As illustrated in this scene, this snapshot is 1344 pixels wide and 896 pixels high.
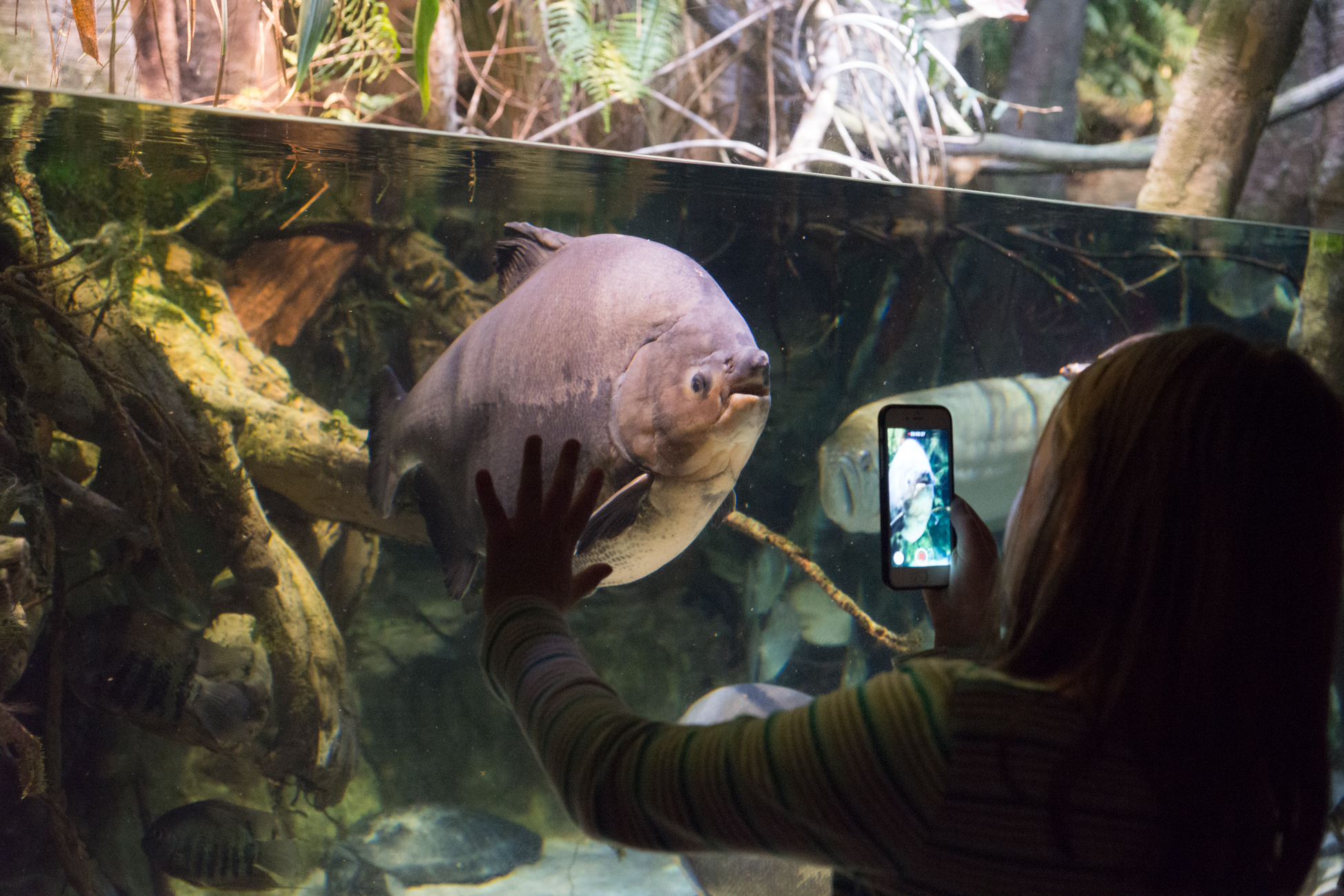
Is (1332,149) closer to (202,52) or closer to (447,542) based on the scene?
(447,542)

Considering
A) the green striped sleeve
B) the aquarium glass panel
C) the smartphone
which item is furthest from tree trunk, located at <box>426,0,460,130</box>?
the green striped sleeve

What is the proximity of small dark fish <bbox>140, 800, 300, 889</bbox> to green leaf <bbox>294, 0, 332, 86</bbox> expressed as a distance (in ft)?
10.5

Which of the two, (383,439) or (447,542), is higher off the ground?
(383,439)

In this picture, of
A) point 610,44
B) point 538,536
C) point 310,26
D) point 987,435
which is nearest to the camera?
point 538,536

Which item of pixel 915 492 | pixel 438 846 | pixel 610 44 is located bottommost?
pixel 438 846

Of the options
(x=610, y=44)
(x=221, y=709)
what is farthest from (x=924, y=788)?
(x=221, y=709)

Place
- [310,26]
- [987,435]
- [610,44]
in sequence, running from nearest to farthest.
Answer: [310,26] → [610,44] → [987,435]

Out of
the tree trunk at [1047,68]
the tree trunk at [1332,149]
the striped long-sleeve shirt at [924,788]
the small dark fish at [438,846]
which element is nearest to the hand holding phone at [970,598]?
the striped long-sleeve shirt at [924,788]

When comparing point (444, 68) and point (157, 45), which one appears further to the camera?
point (444, 68)

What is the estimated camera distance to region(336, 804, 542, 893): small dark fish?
14.1 ft

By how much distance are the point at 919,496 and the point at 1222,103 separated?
247 cm

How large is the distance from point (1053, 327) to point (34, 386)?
630 centimetres

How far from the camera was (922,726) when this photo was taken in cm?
84

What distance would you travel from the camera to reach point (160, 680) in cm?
333
